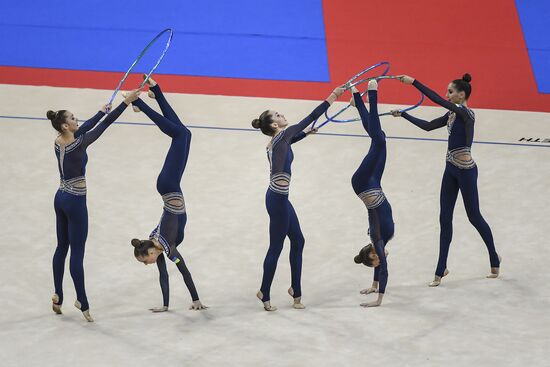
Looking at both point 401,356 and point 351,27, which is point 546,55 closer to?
point 351,27

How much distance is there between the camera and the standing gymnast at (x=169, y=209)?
7367mm

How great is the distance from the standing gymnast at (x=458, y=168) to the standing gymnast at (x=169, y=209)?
A: 73.1 inches

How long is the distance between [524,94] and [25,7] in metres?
6.76

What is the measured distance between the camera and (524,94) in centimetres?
1169

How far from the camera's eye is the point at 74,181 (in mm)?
7141

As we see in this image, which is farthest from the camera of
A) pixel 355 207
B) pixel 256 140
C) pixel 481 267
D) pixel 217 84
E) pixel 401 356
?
pixel 217 84

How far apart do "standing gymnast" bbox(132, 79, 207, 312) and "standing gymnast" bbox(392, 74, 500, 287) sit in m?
1.86

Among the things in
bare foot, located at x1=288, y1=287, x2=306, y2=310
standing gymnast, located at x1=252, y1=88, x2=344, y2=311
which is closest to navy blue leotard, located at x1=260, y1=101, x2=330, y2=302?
standing gymnast, located at x1=252, y1=88, x2=344, y2=311

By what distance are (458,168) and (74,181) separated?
10.4ft

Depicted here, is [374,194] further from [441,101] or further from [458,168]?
[441,101]

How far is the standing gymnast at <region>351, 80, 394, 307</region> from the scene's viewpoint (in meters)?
7.56

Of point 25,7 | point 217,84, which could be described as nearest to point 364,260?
point 217,84

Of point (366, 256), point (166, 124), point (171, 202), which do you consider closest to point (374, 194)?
point (366, 256)

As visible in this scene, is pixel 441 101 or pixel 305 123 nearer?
pixel 305 123
